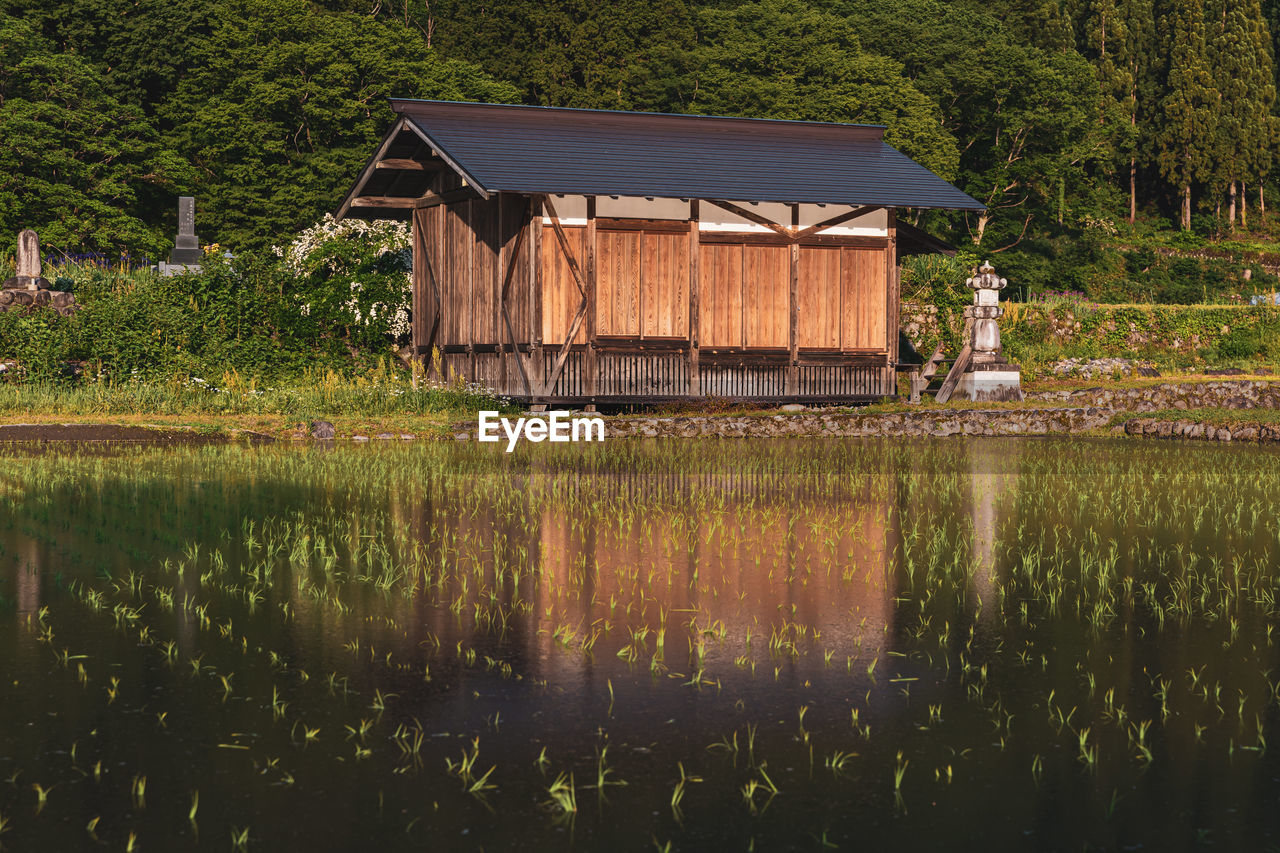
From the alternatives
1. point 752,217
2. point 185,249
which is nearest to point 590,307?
point 752,217

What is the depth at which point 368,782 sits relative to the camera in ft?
17.7

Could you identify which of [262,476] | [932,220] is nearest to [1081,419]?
[262,476]

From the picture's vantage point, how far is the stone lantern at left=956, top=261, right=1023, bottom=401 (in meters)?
29.1

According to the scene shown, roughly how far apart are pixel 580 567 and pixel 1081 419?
1903cm

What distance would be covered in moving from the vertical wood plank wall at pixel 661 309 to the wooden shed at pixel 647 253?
0.03 meters

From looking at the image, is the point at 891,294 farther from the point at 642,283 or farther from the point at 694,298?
the point at 642,283

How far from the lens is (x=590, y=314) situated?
84.2 feet

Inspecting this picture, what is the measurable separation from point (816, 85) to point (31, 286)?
35240mm

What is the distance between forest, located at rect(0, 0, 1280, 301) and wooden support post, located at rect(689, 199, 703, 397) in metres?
17.7

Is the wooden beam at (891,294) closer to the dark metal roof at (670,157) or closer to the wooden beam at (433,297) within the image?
the dark metal roof at (670,157)

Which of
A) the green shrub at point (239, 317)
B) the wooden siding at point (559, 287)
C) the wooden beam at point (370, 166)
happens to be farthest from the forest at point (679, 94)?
the wooden siding at point (559, 287)

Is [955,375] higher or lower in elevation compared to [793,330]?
lower

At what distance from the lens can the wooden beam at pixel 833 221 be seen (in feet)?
89.7

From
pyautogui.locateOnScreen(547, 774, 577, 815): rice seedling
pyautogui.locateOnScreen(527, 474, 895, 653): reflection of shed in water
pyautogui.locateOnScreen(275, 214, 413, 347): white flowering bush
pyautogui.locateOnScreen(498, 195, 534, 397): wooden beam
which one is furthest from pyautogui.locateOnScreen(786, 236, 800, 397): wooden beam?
pyautogui.locateOnScreen(547, 774, 577, 815): rice seedling
